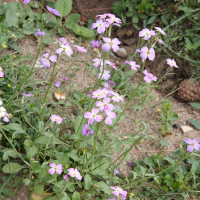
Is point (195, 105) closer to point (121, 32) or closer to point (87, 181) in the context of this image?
point (121, 32)

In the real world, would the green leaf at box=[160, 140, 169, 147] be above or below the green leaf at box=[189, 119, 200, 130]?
above

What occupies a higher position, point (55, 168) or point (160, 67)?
point (55, 168)

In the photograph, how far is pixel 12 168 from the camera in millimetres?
1870

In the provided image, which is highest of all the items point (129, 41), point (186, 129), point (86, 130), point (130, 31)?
point (86, 130)

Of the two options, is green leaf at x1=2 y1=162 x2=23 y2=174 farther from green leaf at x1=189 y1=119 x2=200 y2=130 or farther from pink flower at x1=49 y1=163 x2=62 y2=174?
green leaf at x1=189 y1=119 x2=200 y2=130

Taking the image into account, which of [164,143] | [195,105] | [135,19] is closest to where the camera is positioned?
[164,143]

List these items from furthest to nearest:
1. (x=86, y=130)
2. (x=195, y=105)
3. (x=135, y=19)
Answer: (x=135, y=19) < (x=195, y=105) < (x=86, y=130)

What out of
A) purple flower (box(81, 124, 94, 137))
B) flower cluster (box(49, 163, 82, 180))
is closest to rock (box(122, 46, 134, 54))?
purple flower (box(81, 124, 94, 137))

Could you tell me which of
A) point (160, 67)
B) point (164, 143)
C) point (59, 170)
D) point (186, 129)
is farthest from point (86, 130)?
point (160, 67)

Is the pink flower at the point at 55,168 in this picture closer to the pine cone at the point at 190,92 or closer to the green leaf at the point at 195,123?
the green leaf at the point at 195,123

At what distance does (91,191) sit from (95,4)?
2.66 m

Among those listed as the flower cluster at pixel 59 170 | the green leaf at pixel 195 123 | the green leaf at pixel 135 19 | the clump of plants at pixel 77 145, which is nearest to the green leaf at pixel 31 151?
the clump of plants at pixel 77 145

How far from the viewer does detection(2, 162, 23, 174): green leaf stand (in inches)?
72.1

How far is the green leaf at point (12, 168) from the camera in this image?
6.00 ft
